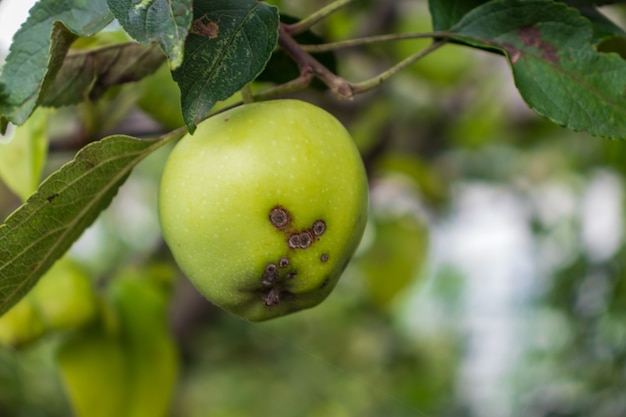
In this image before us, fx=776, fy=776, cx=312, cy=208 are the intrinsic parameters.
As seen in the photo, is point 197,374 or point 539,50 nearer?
point 539,50

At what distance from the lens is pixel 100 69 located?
576 millimetres

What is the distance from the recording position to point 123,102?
0.86 metres

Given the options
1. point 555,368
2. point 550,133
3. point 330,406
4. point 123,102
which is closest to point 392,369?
point 330,406

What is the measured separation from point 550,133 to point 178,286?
0.83m

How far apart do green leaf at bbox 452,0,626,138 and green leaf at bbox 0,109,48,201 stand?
342 millimetres

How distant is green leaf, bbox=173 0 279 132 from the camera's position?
41 centimetres

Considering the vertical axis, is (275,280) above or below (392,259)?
above

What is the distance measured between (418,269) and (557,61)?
0.99 m

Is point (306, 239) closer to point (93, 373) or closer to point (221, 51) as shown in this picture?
point (221, 51)

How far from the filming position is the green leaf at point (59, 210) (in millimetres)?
447

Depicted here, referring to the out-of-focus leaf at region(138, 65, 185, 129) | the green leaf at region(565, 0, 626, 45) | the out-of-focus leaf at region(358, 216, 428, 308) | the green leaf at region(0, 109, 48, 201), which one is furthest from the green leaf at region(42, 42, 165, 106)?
the out-of-focus leaf at region(358, 216, 428, 308)

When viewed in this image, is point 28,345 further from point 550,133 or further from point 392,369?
point 392,369

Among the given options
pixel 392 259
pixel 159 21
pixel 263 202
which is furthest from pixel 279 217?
pixel 392 259

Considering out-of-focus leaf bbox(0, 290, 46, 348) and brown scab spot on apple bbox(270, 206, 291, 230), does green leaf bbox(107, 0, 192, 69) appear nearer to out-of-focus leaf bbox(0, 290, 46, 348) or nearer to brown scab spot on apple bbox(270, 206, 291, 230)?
brown scab spot on apple bbox(270, 206, 291, 230)
